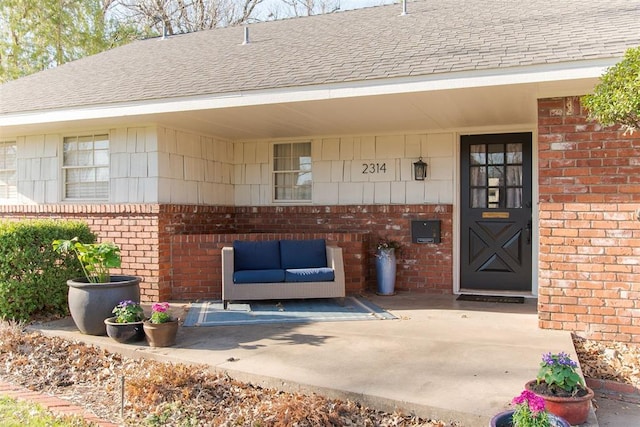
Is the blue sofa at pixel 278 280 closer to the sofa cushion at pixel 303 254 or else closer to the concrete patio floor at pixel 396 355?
the sofa cushion at pixel 303 254

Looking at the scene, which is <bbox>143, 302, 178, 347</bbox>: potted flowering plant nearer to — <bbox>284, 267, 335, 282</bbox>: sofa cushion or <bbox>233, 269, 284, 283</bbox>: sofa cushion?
<bbox>233, 269, 284, 283</bbox>: sofa cushion

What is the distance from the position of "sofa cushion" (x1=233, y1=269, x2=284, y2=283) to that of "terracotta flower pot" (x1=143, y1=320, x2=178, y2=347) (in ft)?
6.02

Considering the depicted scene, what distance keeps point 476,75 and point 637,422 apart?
3345 millimetres

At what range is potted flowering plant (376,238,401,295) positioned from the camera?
809cm

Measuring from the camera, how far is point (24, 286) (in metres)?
6.10

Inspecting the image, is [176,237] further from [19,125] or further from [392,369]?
[392,369]

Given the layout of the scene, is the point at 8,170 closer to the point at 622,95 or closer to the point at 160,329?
the point at 160,329

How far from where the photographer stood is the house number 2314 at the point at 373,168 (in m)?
A: 8.56

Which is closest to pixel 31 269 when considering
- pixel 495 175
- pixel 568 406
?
pixel 568 406

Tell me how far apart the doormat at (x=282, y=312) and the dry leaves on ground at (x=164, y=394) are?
55.5 inches

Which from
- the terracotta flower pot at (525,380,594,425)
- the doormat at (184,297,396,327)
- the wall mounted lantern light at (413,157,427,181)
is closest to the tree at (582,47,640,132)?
the terracotta flower pot at (525,380,594,425)

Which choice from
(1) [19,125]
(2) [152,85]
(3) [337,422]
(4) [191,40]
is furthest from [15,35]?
(3) [337,422]

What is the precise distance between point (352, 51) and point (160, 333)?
426cm

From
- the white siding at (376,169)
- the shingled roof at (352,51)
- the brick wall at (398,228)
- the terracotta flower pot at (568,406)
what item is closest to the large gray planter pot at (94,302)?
the shingled roof at (352,51)
